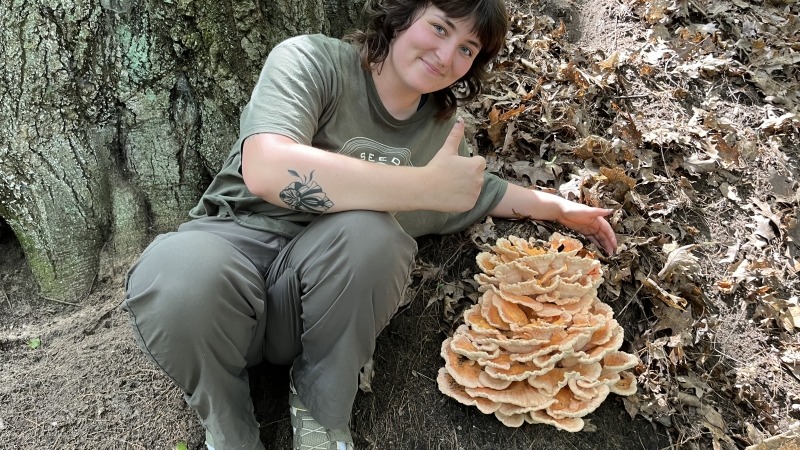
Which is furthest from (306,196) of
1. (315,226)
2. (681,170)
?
(681,170)

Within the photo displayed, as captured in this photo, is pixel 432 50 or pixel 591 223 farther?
pixel 591 223

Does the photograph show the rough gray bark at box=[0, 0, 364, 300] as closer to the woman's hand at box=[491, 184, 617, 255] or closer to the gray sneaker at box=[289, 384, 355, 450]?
the gray sneaker at box=[289, 384, 355, 450]

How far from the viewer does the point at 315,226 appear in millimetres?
2350

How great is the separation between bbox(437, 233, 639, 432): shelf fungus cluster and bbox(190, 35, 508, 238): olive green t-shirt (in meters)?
0.91

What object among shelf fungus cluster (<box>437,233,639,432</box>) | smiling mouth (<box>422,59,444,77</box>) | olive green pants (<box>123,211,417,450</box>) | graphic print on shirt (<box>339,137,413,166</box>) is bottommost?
shelf fungus cluster (<box>437,233,639,432</box>)

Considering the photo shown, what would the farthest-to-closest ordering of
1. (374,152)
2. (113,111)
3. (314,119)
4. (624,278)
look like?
(624,278), (113,111), (374,152), (314,119)

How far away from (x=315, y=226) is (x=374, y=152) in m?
0.60

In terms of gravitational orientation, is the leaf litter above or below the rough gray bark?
below

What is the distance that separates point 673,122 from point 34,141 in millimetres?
4561

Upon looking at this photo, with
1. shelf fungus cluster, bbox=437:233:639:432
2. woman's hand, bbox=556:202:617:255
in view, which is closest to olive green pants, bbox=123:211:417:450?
shelf fungus cluster, bbox=437:233:639:432

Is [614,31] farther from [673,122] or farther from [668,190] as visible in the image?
[668,190]

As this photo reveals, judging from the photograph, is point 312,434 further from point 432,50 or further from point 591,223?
point 591,223

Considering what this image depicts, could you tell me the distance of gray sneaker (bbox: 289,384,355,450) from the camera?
2.55 metres

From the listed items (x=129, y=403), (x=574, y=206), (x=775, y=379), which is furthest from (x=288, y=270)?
(x=775, y=379)
